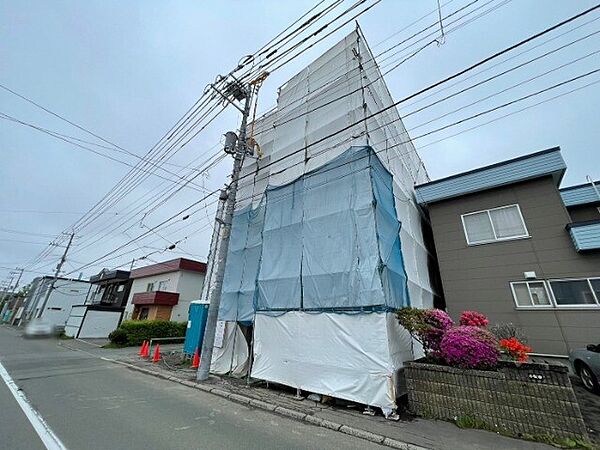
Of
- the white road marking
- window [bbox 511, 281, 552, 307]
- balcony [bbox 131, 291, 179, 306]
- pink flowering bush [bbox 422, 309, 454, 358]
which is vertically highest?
balcony [bbox 131, 291, 179, 306]

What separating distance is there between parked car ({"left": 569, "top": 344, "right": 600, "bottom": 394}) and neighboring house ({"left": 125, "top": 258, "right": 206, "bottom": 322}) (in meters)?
22.8

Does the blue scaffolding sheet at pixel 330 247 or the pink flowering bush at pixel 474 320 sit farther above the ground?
the blue scaffolding sheet at pixel 330 247

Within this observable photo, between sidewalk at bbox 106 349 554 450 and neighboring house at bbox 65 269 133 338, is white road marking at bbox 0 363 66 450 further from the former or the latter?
neighboring house at bbox 65 269 133 338

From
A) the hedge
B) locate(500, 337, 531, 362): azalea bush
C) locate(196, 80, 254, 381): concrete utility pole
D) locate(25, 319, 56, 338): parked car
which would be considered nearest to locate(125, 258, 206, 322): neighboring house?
the hedge

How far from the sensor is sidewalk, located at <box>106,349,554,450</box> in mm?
3752

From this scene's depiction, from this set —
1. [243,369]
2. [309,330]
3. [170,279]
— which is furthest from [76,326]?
[309,330]

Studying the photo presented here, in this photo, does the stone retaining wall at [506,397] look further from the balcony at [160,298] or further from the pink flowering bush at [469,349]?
the balcony at [160,298]

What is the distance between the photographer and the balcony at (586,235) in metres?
7.02

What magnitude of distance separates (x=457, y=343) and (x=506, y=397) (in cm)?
97

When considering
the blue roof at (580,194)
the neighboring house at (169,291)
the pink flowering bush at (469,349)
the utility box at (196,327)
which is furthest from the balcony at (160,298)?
the blue roof at (580,194)

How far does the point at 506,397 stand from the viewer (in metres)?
4.20

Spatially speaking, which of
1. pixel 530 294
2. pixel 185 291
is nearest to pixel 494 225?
pixel 530 294

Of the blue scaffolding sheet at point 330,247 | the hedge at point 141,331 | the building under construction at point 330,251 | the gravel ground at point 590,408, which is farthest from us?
the hedge at point 141,331

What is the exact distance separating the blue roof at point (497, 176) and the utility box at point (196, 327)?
34.3 feet
